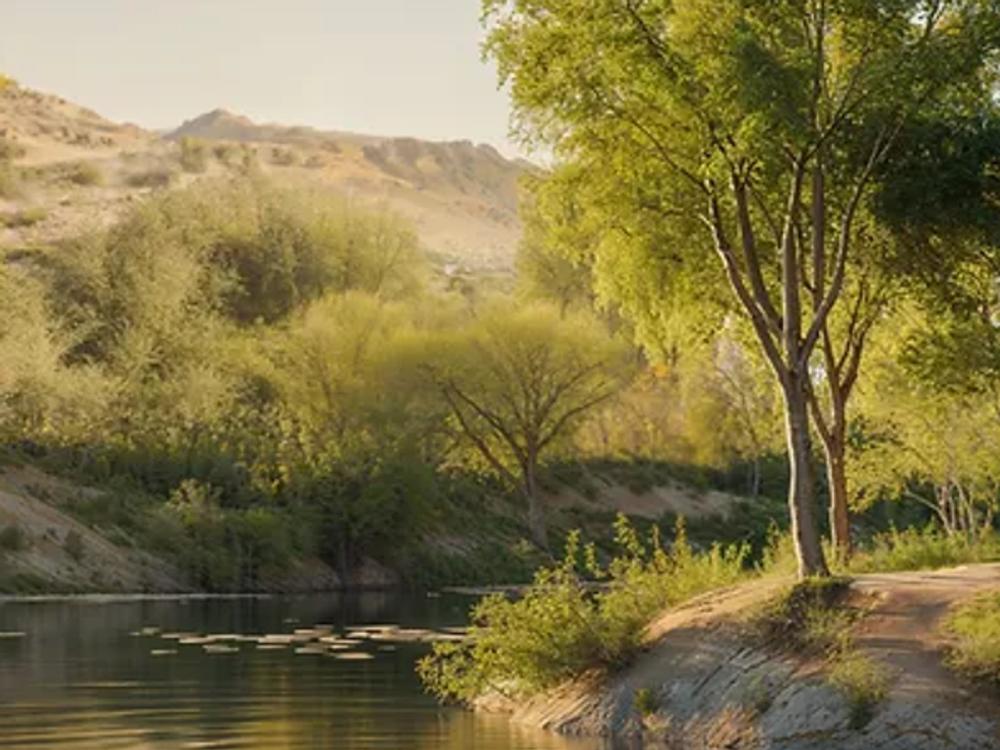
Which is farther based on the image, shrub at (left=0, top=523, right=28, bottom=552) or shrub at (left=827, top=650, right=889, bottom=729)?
shrub at (left=0, top=523, right=28, bottom=552)

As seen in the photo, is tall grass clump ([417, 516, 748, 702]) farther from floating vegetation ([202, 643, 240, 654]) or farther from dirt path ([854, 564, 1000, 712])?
floating vegetation ([202, 643, 240, 654])

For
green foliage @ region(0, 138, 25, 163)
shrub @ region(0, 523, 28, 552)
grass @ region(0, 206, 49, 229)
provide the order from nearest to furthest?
1. shrub @ region(0, 523, 28, 552)
2. grass @ region(0, 206, 49, 229)
3. green foliage @ region(0, 138, 25, 163)

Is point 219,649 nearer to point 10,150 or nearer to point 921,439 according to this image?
point 921,439

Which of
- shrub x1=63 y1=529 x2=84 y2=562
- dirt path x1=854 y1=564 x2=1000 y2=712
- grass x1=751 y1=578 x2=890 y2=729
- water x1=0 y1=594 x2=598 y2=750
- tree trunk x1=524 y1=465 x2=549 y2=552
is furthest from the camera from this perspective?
tree trunk x1=524 y1=465 x2=549 y2=552

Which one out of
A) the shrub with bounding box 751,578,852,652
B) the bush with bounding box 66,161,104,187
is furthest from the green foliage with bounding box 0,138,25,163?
the shrub with bounding box 751,578,852,652

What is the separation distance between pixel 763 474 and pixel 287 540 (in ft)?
153

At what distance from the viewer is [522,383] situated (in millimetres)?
95875

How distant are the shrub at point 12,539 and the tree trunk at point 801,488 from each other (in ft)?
133

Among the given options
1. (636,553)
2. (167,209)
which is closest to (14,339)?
(167,209)

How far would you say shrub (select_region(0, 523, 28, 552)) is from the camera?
69.7 meters

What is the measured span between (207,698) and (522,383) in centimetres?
6141

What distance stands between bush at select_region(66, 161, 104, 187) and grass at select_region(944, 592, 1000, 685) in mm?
148681

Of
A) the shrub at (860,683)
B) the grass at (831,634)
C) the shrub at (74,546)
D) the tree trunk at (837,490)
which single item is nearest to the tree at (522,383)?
the shrub at (74,546)

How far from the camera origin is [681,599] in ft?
116
